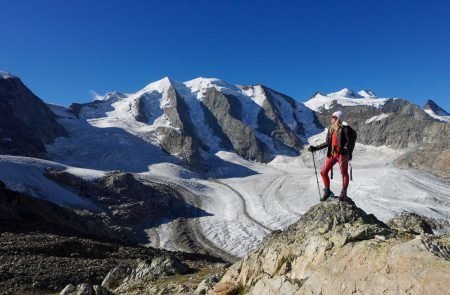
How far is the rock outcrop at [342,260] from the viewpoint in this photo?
7.60m

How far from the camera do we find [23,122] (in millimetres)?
130000

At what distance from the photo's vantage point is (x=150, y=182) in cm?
9412

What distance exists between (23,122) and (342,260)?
440ft

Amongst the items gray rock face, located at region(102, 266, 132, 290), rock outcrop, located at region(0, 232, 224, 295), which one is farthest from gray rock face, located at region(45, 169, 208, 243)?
gray rock face, located at region(102, 266, 132, 290)

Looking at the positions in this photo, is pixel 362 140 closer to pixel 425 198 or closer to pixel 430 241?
pixel 425 198

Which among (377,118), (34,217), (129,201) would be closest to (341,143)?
(34,217)

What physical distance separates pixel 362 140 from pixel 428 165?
56.7 m

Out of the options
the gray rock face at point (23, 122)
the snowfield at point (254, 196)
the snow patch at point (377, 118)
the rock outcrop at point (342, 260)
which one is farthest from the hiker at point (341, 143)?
the snow patch at point (377, 118)

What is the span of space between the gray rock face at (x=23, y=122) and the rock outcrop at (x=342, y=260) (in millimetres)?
100190

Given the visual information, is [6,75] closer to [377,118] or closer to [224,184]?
[224,184]

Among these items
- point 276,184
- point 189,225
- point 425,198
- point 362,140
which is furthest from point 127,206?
point 362,140

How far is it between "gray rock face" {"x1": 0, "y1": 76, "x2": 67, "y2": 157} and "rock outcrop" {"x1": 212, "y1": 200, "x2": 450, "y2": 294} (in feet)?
329

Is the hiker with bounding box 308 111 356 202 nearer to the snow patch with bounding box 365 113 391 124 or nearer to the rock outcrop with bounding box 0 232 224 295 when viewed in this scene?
the rock outcrop with bounding box 0 232 224 295

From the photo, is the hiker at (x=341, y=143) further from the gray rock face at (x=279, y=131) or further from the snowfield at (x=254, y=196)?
the gray rock face at (x=279, y=131)
